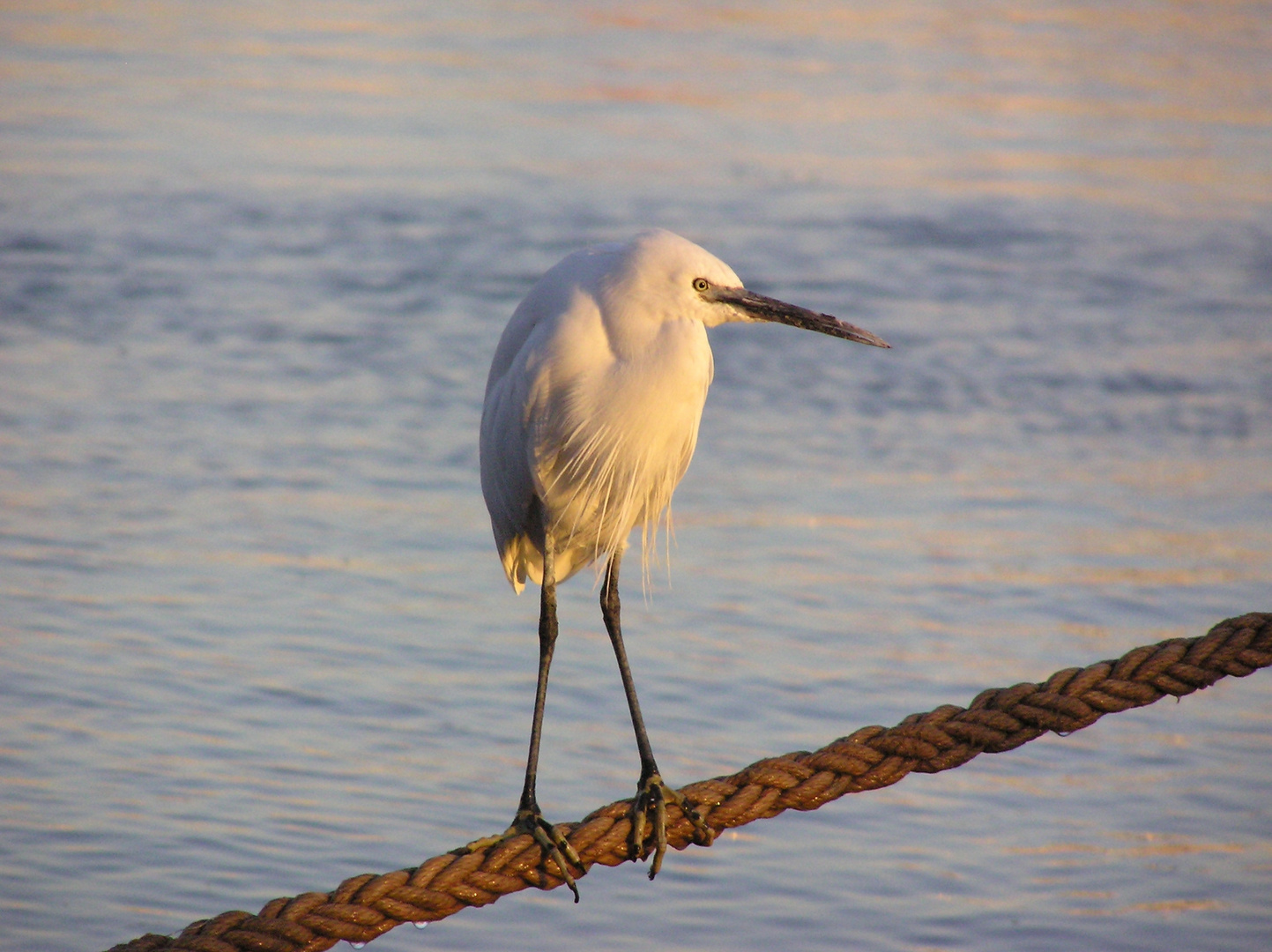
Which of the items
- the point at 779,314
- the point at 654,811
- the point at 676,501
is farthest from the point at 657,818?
the point at 676,501

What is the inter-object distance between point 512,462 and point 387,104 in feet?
39.4

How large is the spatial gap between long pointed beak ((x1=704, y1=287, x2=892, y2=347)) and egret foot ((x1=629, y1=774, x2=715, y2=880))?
0.94 m

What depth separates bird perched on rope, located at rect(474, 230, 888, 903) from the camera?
3182 mm

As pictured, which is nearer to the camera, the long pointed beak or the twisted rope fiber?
the twisted rope fiber

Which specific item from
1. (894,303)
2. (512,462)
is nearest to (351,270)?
(894,303)

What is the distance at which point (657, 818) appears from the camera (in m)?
3.10

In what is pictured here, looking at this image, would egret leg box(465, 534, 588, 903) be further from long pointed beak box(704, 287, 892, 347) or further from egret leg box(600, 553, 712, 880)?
long pointed beak box(704, 287, 892, 347)

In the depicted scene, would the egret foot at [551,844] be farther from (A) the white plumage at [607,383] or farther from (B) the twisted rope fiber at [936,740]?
(A) the white plumage at [607,383]

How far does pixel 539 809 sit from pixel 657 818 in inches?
9.3

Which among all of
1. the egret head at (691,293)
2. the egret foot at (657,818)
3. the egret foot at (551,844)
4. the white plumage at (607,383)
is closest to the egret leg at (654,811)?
the egret foot at (657,818)

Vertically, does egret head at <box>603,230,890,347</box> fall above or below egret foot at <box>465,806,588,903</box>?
above

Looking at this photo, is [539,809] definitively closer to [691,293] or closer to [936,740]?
[936,740]

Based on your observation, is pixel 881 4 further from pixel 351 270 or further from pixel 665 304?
pixel 665 304

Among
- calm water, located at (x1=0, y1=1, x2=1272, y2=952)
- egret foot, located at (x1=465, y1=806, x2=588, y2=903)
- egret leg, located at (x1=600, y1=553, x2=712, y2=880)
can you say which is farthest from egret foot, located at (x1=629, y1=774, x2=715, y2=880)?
calm water, located at (x1=0, y1=1, x2=1272, y2=952)
